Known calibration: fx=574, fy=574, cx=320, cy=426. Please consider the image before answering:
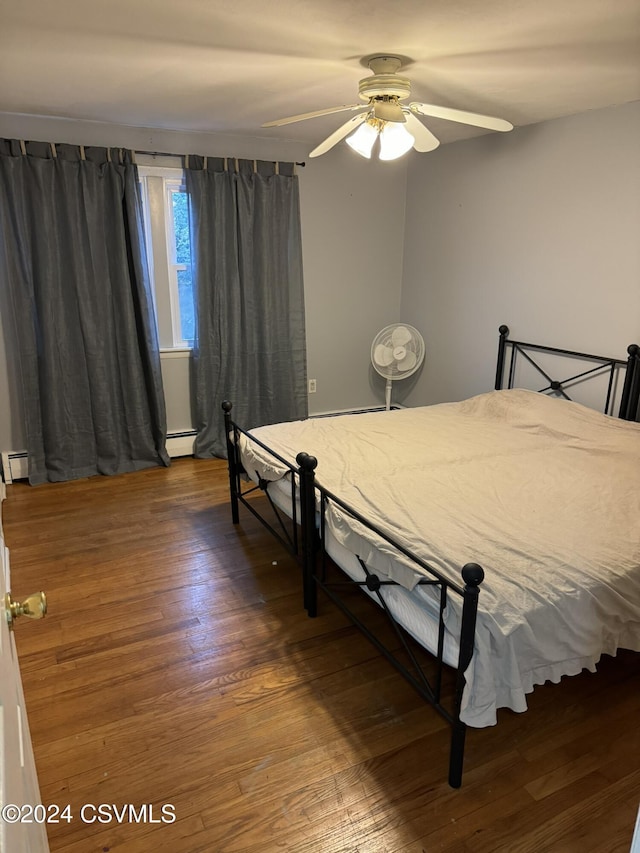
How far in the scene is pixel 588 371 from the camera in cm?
352

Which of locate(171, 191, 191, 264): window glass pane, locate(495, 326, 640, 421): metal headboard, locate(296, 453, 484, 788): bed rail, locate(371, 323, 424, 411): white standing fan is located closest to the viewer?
locate(296, 453, 484, 788): bed rail

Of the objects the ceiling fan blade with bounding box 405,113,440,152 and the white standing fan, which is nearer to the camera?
the ceiling fan blade with bounding box 405,113,440,152

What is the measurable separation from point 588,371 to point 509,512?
5.53ft

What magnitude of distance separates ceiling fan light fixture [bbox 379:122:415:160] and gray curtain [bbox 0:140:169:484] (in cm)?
201

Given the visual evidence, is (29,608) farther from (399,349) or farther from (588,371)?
(399,349)

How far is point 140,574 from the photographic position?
2.96 meters

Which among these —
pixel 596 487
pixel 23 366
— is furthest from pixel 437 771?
pixel 23 366

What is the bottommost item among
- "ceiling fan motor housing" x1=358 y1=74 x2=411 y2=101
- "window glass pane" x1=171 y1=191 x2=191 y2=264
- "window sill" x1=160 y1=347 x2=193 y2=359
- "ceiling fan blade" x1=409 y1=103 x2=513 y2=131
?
"window sill" x1=160 y1=347 x2=193 y2=359

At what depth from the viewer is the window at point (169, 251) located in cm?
412

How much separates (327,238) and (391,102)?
2259 mm

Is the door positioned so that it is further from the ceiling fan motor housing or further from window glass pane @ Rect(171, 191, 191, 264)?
window glass pane @ Rect(171, 191, 191, 264)

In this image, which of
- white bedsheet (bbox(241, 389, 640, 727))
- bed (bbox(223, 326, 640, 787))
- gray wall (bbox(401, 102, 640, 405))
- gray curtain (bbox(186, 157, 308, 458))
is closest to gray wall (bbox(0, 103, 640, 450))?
gray wall (bbox(401, 102, 640, 405))

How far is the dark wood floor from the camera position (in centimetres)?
166

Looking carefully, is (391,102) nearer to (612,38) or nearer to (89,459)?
(612,38)
